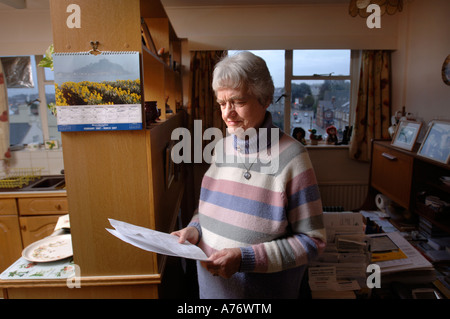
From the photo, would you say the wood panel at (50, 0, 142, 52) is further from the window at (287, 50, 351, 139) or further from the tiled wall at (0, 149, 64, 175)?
the window at (287, 50, 351, 139)

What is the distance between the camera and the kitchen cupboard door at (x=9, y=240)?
8.89 feet

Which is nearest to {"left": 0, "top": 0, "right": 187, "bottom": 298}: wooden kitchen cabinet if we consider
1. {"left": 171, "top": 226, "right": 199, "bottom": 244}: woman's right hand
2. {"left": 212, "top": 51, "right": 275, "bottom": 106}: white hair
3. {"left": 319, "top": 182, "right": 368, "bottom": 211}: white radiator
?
{"left": 171, "top": 226, "right": 199, "bottom": 244}: woman's right hand

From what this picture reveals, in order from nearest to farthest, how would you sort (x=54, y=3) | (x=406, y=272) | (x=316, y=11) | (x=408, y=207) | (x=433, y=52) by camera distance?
(x=54, y=3) → (x=406, y=272) → (x=408, y=207) → (x=433, y=52) → (x=316, y=11)

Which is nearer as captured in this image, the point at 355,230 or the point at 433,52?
the point at 355,230

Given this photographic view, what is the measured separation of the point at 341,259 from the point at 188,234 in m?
0.65

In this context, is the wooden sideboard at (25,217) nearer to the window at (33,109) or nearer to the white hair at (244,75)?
the window at (33,109)

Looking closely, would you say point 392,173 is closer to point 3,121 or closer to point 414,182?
point 414,182

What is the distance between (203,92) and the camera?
349 cm

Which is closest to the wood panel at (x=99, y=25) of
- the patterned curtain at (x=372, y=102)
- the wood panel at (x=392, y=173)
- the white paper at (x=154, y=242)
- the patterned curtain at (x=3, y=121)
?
the white paper at (x=154, y=242)

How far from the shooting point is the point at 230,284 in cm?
104

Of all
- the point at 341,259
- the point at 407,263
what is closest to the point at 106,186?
the point at 341,259

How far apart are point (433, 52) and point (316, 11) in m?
1.24
